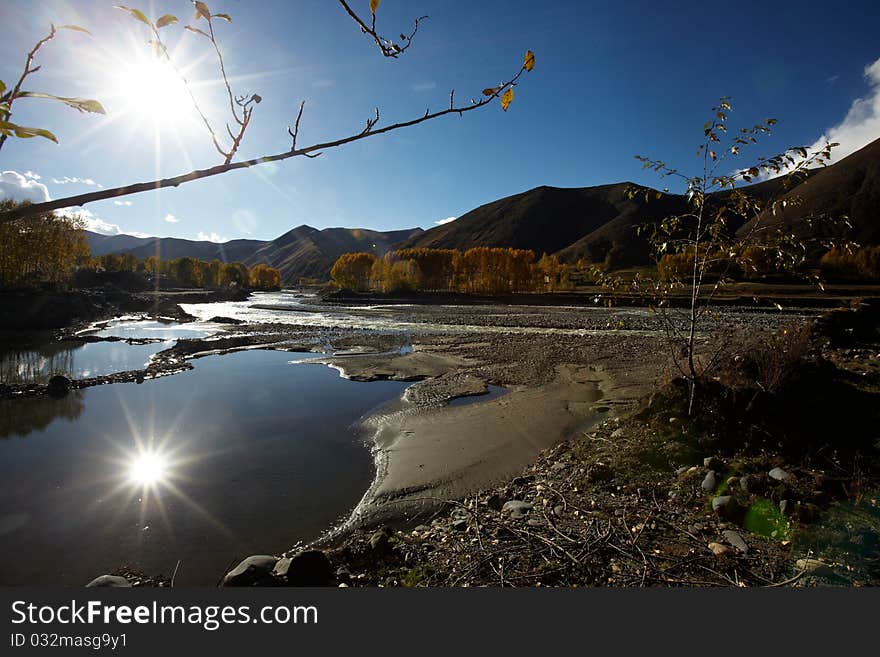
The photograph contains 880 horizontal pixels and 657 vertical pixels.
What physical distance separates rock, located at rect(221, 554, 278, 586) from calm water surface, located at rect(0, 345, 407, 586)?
1974 millimetres

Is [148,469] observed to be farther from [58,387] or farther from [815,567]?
[58,387]

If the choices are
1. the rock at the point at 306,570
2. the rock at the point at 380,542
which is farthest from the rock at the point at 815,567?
the rock at the point at 306,570

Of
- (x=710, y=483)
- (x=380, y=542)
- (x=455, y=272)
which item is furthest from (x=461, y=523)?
(x=455, y=272)

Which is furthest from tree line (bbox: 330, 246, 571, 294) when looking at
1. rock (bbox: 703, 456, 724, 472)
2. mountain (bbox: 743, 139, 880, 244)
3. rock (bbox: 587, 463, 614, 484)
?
mountain (bbox: 743, 139, 880, 244)

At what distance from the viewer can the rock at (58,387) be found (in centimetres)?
1941

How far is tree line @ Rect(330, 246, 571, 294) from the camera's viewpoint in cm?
12669

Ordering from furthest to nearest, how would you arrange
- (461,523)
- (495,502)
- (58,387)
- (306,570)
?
(58,387)
(495,502)
(461,523)
(306,570)

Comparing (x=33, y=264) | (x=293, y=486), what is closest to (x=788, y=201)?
(x=293, y=486)

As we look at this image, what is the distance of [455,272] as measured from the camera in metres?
137

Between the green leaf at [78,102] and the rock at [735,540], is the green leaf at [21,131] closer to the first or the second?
the green leaf at [78,102]

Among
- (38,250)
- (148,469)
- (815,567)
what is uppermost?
(38,250)

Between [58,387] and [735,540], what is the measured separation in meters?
25.7

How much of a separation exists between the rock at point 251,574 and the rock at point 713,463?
6.79 metres

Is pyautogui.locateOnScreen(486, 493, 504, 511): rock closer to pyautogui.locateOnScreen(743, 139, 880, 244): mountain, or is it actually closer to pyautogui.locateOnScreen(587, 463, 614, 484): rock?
pyautogui.locateOnScreen(587, 463, 614, 484): rock
